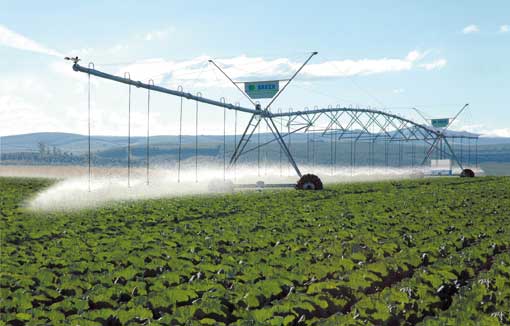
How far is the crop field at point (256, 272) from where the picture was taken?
26.6 ft

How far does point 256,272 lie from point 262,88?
3369 centimetres

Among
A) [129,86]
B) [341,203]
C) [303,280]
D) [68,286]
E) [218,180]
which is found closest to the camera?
[68,286]

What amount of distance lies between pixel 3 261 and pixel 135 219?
9.14 m

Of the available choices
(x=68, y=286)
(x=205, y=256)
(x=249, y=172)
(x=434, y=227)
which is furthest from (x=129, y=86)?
(x=249, y=172)

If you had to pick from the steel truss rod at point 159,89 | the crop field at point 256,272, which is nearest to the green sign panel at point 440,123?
the steel truss rod at point 159,89

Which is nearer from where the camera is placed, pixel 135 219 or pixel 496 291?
pixel 496 291

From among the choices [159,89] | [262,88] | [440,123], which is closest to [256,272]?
[159,89]

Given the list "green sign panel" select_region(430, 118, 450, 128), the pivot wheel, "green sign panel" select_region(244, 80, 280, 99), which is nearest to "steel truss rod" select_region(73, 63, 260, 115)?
"green sign panel" select_region(244, 80, 280, 99)

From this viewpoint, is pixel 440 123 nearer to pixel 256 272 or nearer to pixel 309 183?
pixel 309 183

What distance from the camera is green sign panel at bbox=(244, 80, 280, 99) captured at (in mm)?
43088

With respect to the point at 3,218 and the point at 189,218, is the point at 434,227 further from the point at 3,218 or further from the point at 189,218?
the point at 3,218

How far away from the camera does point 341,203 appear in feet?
92.5

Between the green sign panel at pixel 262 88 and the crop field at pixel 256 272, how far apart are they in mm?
23733

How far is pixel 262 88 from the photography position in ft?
142
